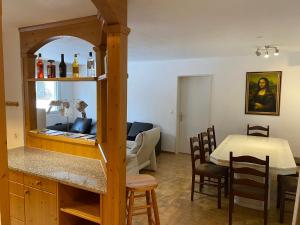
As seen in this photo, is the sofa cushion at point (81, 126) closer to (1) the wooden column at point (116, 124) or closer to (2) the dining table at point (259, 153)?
(2) the dining table at point (259, 153)

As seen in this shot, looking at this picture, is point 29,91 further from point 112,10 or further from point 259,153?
point 259,153

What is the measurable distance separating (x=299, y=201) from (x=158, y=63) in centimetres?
509

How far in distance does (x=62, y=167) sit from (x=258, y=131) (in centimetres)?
412

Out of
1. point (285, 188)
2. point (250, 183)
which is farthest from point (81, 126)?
point (285, 188)

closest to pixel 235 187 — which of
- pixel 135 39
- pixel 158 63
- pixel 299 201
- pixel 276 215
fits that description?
pixel 276 215

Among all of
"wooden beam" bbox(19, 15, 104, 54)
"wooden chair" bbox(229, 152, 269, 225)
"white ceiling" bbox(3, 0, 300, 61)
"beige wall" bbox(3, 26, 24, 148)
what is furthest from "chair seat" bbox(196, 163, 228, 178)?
"beige wall" bbox(3, 26, 24, 148)

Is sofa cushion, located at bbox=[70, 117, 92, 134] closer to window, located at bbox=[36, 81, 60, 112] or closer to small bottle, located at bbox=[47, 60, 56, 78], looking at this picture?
window, located at bbox=[36, 81, 60, 112]

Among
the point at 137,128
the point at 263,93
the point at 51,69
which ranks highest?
the point at 51,69

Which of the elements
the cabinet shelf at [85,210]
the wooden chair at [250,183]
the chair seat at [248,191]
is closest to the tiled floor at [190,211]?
the wooden chair at [250,183]

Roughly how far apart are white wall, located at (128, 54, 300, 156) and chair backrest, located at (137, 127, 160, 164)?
1.47 meters

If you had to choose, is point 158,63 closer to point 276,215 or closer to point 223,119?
point 223,119

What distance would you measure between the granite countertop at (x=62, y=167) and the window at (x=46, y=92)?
3816 millimetres

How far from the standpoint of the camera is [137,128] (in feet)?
20.0

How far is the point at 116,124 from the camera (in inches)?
72.4
